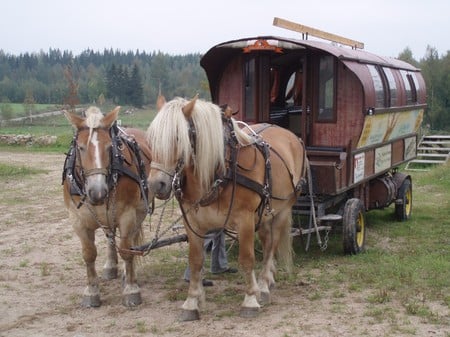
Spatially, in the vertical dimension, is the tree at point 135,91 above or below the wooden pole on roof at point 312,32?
Result: above

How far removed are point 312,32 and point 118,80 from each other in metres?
57.9

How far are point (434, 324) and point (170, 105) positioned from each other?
2773 millimetres

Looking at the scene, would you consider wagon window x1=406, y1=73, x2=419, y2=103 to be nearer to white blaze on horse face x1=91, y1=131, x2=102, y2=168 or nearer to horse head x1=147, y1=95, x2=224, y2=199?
horse head x1=147, y1=95, x2=224, y2=199

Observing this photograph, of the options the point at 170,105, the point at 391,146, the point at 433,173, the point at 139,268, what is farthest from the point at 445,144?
the point at 170,105

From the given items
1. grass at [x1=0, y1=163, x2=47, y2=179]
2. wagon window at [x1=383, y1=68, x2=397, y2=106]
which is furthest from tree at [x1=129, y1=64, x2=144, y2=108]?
wagon window at [x1=383, y1=68, x2=397, y2=106]

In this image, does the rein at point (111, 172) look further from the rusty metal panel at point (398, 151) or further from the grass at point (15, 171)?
the grass at point (15, 171)

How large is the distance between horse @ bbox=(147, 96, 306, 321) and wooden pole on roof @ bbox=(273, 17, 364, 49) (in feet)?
8.06

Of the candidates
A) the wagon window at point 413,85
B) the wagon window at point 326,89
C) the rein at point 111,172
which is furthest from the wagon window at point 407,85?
the rein at point 111,172

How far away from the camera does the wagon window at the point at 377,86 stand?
6953 millimetres

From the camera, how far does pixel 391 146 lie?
27.4ft

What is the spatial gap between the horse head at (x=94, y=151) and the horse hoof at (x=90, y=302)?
1.17 meters

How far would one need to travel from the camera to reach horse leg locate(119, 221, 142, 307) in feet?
16.4

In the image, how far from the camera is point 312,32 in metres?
7.88

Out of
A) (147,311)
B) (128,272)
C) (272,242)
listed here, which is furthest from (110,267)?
(272,242)
